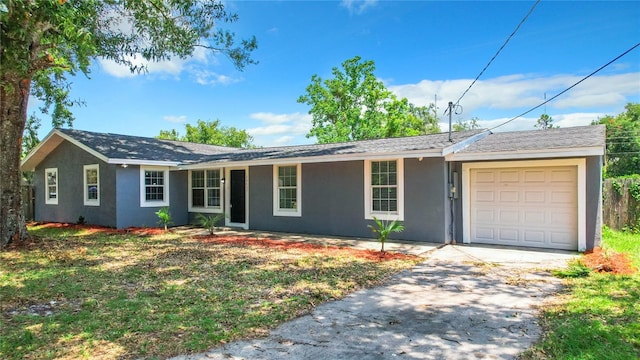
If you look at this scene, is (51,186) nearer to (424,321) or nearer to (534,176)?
(424,321)

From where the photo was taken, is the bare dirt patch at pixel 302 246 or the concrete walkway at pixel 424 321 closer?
the concrete walkway at pixel 424 321

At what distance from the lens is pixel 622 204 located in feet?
35.6

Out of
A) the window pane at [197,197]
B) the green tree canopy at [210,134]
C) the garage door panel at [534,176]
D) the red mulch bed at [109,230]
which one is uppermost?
the green tree canopy at [210,134]

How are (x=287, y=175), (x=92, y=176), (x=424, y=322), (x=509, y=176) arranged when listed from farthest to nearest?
(x=92, y=176)
(x=287, y=175)
(x=509, y=176)
(x=424, y=322)

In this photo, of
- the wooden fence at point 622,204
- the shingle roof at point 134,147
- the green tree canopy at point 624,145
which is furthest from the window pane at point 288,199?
the green tree canopy at point 624,145

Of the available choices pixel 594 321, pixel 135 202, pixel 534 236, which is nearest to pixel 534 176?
pixel 534 236

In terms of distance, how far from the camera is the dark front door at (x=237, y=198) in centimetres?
1335

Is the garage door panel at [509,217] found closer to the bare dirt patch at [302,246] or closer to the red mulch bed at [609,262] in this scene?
the red mulch bed at [609,262]

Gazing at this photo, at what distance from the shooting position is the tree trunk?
941 centimetres

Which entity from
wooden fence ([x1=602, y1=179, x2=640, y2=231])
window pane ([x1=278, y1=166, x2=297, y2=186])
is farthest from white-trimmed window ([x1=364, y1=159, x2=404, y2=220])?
wooden fence ([x1=602, y1=179, x2=640, y2=231])

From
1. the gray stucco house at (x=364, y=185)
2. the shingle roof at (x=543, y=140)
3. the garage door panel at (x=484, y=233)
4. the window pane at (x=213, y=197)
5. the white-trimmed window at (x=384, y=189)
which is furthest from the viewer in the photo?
the window pane at (x=213, y=197)

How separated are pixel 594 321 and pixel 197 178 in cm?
1323

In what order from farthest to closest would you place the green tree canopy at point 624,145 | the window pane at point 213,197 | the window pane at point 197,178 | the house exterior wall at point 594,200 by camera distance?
the green tree canopy at point 624,145
the window pane at point 197,178
the window pane at point 213,197
the house exterior wall at point 594,200

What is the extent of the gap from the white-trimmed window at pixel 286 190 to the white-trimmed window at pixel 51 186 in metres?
10.1
